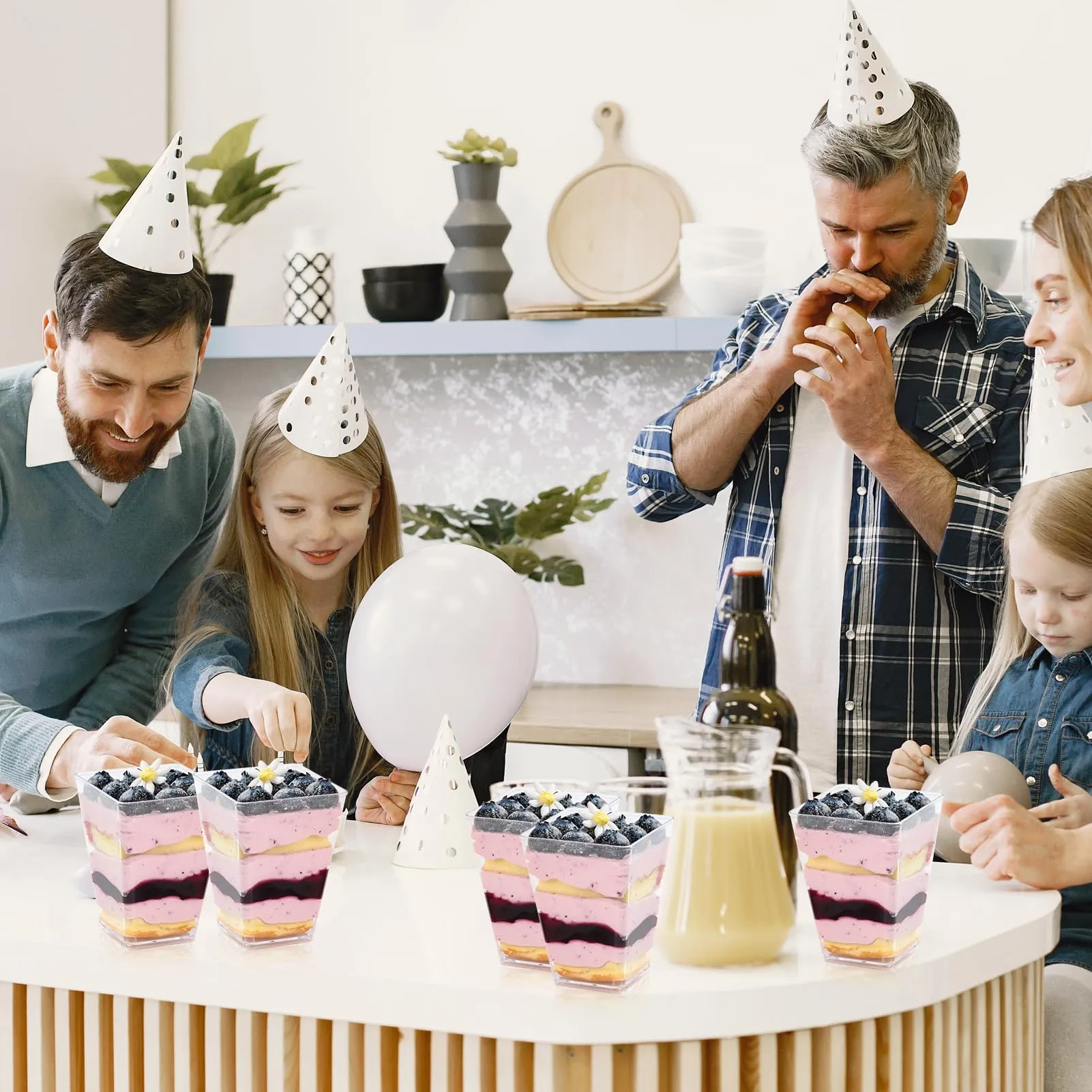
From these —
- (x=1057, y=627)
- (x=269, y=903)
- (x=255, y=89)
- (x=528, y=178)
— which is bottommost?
(x=269, y=903)

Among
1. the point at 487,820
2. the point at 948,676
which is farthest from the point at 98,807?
the point at 948,676

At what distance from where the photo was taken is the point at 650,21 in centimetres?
320

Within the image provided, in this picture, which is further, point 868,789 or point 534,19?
point 534,19

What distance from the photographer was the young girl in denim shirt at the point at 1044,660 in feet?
5.12

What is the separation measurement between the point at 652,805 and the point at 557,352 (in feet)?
7.36

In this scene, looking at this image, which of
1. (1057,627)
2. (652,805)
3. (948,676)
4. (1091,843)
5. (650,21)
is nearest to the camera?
(652,805)

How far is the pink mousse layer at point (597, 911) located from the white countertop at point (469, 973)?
0.17 ft

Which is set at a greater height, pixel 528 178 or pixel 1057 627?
pixel 528 178

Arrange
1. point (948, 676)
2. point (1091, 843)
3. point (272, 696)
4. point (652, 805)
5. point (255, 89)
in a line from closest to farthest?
point (652, 805) < point (1091, 843) < point (272, 696) < point (948, 676) < point (255, 89)

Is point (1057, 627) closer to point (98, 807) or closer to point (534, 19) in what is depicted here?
point (98, 807)

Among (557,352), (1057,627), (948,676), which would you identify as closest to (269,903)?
(1057,627)

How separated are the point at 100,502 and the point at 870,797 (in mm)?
1109

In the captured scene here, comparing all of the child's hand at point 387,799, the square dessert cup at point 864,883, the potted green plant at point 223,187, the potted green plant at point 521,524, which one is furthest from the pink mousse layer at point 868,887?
the potted green plant at point 223,187

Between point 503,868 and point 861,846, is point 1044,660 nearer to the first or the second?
point 861,846
